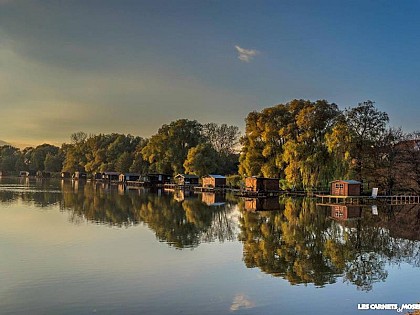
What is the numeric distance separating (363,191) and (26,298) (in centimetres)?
4864

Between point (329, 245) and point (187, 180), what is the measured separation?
2384 inches

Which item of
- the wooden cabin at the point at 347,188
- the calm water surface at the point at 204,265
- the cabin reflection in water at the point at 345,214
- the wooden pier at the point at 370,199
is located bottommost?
the calm water surface at the point at 204,265

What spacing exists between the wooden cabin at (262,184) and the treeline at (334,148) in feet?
4.90

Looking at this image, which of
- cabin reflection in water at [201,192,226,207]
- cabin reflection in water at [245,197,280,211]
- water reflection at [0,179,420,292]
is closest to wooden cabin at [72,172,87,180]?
cabin reflection in water at [201,192,226,207]

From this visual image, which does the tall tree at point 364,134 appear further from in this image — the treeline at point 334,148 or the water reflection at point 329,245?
the water reflection at point 329,245

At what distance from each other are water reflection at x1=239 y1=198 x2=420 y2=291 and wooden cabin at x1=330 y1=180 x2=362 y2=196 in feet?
40.5

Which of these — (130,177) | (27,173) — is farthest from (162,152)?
(27,173)

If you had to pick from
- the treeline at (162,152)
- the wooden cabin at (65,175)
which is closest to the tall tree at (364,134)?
the treeline at (162,152)

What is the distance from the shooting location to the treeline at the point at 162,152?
272 feet

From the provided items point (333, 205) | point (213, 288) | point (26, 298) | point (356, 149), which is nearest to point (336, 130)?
point (356, 149)

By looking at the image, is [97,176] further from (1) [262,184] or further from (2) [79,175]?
(1) [262,184]

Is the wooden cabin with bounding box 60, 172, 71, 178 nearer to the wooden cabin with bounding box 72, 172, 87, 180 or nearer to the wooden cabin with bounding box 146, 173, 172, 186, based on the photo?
the wooden cabin with bounding box 72, 172, 87, 180

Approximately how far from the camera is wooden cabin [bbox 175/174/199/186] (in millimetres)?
81100

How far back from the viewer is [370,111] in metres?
54.9
